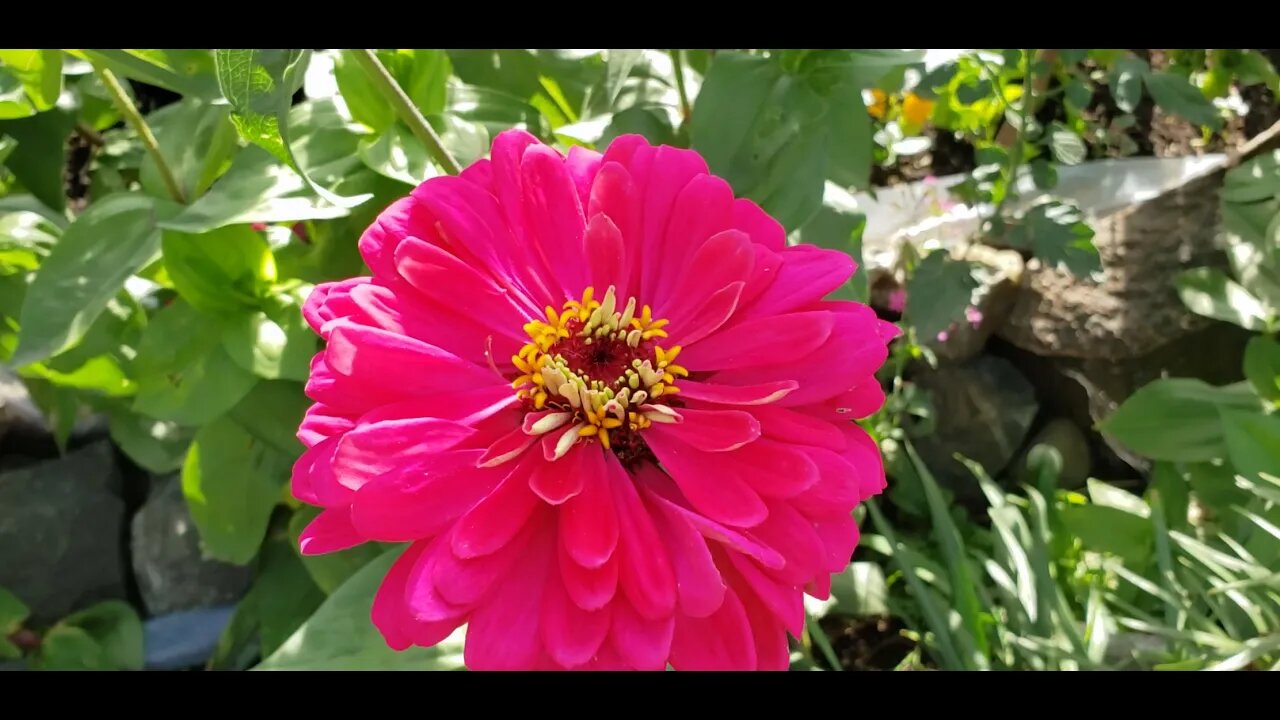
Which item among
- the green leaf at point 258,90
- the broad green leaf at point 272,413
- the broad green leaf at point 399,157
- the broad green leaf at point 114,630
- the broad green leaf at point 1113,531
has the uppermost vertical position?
the green leaf at point 258,90

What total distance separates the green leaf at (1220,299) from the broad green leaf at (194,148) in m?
0.96

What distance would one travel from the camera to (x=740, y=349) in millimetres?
483

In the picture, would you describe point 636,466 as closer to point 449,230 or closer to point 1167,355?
point 449,230

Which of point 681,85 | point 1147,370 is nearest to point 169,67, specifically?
point 681,85

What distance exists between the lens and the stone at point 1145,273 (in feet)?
3.73

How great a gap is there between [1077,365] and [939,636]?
1.61ft

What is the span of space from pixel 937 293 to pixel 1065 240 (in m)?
0.13

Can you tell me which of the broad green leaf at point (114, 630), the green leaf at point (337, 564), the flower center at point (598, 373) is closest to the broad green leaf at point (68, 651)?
the broad green leaf at point (114, 630)

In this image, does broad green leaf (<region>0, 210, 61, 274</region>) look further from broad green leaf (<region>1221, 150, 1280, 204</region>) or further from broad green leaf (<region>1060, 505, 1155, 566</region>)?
broad green leaf (<region>1221, 150, 1280, 204</region>)

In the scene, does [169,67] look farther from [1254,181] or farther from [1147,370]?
[1147,370]

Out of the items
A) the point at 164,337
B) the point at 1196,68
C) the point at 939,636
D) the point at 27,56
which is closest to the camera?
the point at 27,56

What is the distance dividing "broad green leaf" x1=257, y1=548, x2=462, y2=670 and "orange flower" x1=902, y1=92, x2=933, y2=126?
963 millimetres

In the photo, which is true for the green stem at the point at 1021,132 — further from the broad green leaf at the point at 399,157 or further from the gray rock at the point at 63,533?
the gray rock at the point at 63,533

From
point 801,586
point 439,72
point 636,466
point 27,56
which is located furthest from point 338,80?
point 801,586
